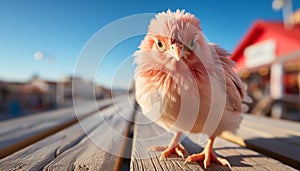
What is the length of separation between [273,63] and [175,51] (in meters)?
8.75

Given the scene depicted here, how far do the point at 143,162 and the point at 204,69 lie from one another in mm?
413

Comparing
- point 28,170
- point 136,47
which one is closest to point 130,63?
point 136,47

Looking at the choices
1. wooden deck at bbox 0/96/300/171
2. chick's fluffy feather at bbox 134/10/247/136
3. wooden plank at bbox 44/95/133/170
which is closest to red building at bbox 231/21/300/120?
wooden deck at bbox 0/96/300/171

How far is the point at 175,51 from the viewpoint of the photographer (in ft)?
2.19

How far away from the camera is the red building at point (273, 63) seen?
5.05 meters

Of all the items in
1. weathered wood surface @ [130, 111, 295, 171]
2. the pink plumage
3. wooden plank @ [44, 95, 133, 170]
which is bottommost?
weathered wood surface @ [130, 111, 295, 171]

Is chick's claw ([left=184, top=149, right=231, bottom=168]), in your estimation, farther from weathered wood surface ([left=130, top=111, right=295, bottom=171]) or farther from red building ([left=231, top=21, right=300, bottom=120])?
red building ([left=231, top=21, right=300, bottom=120])

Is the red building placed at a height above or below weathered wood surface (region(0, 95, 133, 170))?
above

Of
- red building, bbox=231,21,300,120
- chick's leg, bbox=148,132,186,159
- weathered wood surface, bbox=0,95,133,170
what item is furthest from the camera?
red building, bbox=231,21,300,120

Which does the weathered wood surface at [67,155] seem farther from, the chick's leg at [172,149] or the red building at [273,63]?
the red building at [273,63]

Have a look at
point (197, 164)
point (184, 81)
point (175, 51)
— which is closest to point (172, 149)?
point (197, 164)

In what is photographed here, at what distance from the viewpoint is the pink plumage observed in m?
0.69

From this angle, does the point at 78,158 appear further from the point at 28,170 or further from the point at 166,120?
the point at 166,120

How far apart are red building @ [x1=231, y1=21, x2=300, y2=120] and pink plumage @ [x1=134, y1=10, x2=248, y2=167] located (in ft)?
12.4
